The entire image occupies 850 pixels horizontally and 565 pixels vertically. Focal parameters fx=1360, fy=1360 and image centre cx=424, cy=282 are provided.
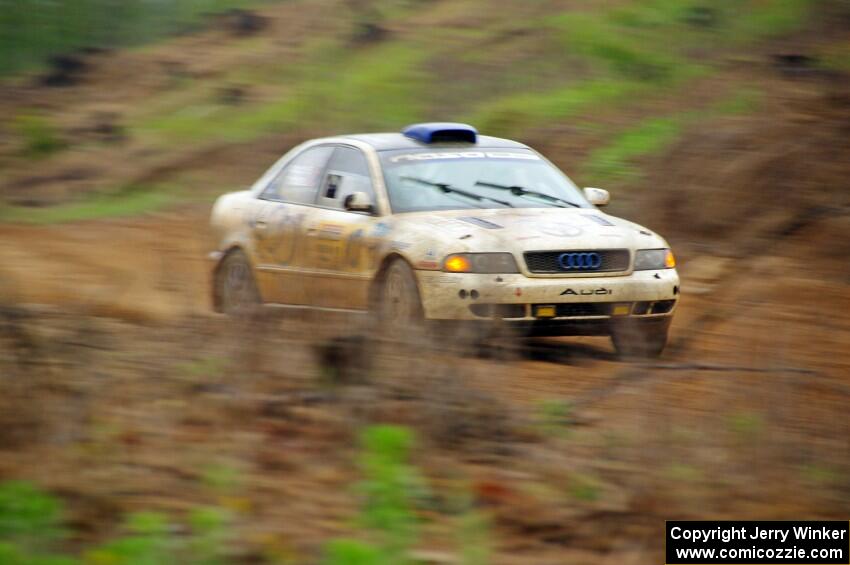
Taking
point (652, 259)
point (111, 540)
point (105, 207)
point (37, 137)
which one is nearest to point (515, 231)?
point (652, 259)

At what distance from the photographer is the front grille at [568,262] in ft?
26.1

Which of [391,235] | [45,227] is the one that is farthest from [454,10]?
[391,235]

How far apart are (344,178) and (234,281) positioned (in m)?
1.27

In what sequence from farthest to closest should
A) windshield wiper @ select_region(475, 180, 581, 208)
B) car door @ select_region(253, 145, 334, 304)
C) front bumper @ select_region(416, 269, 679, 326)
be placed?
car door @ select_region(253, 145, 334, 304)
windshield wiper @ select_region(475, 180, 581, 208)
front bumper @ select_region(416, 269, 679, 326)

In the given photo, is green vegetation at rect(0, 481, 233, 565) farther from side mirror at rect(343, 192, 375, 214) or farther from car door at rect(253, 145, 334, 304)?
car door at rect(253, 145, 334, 304)

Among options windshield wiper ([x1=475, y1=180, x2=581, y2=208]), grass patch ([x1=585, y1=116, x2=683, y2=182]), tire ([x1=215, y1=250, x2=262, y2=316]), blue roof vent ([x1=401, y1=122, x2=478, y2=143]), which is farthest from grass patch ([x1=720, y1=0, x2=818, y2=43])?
tire ([x1=215, y1=250, x2=262, y2=316])

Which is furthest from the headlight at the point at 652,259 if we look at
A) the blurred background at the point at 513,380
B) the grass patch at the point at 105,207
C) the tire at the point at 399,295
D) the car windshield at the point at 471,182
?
the grass patch at the point at 105,207

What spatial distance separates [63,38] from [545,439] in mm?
25952

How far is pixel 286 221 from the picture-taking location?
30.8 ft

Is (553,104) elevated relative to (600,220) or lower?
lower

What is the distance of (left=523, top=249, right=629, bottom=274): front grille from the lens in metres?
7.95

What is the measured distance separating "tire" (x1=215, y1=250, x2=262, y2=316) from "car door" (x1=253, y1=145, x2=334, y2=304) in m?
0.11

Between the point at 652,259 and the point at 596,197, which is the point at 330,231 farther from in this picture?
the point at 652,259

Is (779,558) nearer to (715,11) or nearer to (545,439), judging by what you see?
(545,439)
